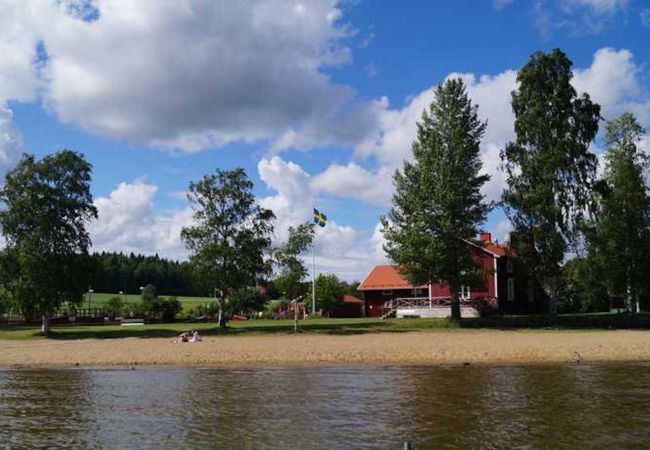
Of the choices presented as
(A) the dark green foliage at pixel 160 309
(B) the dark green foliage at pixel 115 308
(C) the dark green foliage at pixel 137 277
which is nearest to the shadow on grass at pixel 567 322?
(A) the dark green foliage at pixel 160 309

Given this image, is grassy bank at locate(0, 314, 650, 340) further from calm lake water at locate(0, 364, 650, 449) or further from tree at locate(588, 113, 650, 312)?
calm lake water at locate(0, 364, 650, 449)

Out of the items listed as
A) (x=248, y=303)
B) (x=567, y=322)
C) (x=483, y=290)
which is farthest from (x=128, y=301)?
(x=567, y=322)

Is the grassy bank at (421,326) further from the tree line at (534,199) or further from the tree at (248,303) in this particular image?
the tree at (248,303)

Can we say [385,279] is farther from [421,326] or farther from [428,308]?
[421,326]

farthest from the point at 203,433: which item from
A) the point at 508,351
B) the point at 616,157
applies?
the point at 616,157

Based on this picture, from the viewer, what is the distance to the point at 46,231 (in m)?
48.2

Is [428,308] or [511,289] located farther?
[511,289]

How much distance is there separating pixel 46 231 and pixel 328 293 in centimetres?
3122

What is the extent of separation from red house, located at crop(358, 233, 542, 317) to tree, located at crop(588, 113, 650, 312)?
644cm

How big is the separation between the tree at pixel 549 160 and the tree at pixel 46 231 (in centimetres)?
3250

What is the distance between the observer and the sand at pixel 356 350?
28750 mm

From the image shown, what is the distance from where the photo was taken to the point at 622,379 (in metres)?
21.4

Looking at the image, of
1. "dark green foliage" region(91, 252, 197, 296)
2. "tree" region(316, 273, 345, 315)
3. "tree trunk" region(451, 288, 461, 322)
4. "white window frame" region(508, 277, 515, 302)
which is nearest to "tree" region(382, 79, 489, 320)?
"tree trunk" region(451, 288, 461, 322)

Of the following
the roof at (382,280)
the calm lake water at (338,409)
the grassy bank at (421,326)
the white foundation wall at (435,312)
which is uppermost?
the roof at (382,280)
